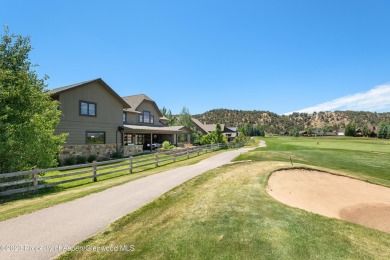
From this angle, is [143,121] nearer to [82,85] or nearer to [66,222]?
[82,85]

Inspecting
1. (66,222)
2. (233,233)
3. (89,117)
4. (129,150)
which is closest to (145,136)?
(129,150)

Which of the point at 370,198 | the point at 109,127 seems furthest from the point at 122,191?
the point at 109,127

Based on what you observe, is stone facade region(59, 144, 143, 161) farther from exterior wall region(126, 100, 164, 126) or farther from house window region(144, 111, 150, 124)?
house window region(144, 111, 150, 124)

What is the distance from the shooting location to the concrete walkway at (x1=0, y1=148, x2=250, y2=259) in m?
5.82

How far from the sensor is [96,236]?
6.33 m

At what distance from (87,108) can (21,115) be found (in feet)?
38.5

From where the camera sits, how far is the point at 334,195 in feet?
39.0

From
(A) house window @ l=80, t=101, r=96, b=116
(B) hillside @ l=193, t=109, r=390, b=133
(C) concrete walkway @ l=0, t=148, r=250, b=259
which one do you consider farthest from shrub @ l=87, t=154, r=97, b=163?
(B) hillside @ l=193, t=109, r=390, b=133

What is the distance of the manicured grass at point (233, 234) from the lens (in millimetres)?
5355

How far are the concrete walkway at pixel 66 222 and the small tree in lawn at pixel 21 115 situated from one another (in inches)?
225

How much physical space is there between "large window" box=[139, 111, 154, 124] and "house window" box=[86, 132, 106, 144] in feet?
34.1

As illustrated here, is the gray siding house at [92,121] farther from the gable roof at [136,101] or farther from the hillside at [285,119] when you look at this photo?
the hillside at [285,119]

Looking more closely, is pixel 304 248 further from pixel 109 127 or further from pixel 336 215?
pixel 109 127

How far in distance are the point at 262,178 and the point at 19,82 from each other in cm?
1509
